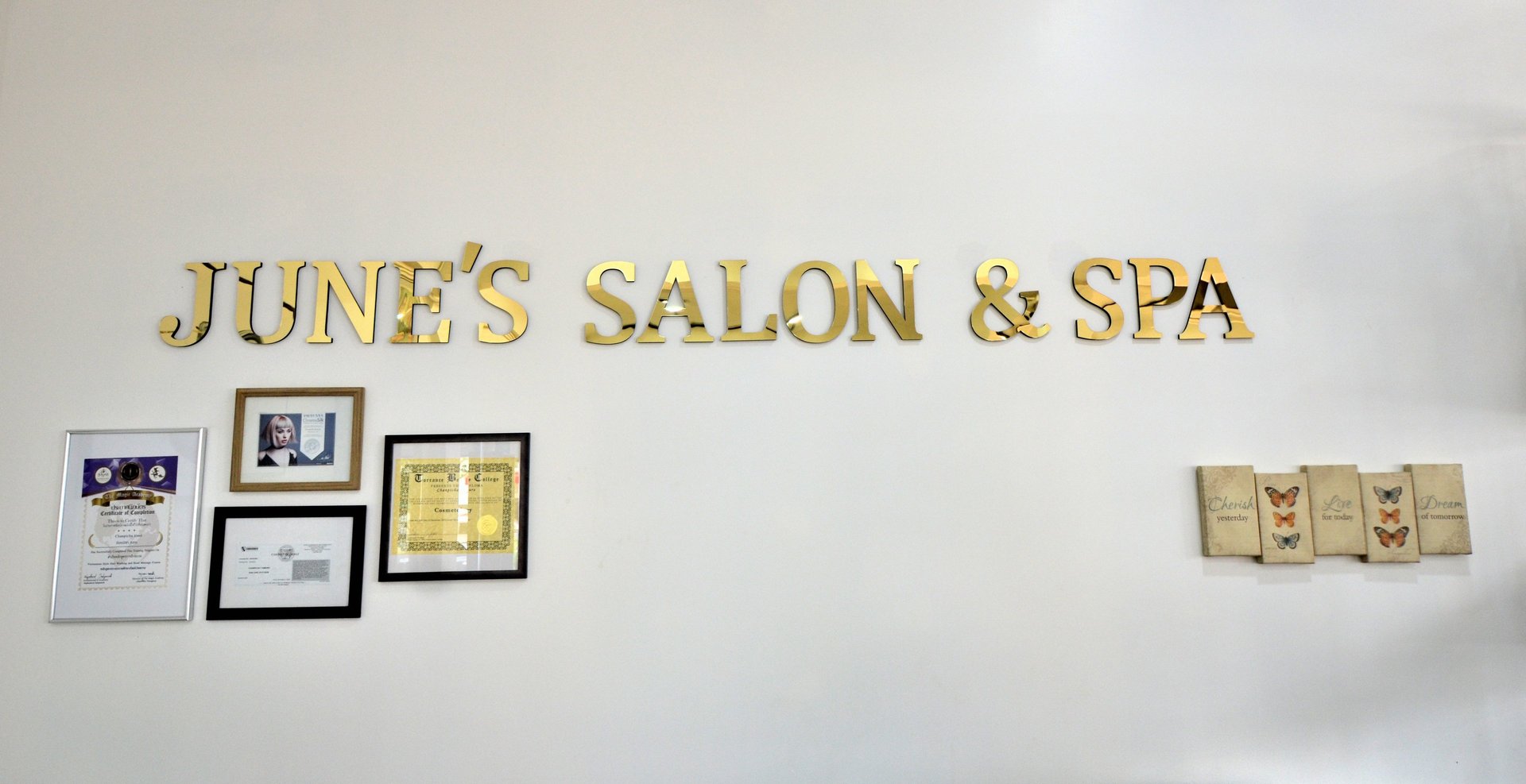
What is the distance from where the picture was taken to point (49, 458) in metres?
2.07

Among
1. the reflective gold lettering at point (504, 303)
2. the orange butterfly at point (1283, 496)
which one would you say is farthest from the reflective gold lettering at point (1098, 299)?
the reflective gold lettering at point (504, 303)

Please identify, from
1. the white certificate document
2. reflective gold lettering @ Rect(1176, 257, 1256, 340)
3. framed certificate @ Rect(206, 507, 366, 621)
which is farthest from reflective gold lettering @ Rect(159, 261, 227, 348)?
reflective gold lettering @ Rect(1176, 257, 1256, 340)

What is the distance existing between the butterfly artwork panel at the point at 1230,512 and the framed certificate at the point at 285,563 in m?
2.00

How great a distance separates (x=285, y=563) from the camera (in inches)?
80.1

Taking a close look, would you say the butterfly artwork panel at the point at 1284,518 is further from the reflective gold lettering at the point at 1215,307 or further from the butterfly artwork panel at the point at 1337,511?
the reflective gold lettering at the point at 1215,307

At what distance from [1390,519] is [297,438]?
2.61 m

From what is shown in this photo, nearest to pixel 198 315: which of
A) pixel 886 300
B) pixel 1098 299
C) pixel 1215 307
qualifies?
pixel 886 300

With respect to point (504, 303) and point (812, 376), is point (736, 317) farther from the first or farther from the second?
point (504, 303)

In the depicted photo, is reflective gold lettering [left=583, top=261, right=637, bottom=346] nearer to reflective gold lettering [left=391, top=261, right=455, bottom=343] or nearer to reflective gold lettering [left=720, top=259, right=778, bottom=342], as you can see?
reflective gold lettering [left=720, top=259, right=778, bottom=342]

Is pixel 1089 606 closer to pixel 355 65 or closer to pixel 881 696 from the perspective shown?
pixel 881 696

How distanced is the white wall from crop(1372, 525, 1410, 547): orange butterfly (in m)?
0.07

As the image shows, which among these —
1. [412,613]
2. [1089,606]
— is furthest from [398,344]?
[1089,606]

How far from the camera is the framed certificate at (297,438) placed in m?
2.06

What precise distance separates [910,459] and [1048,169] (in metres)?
0.83
